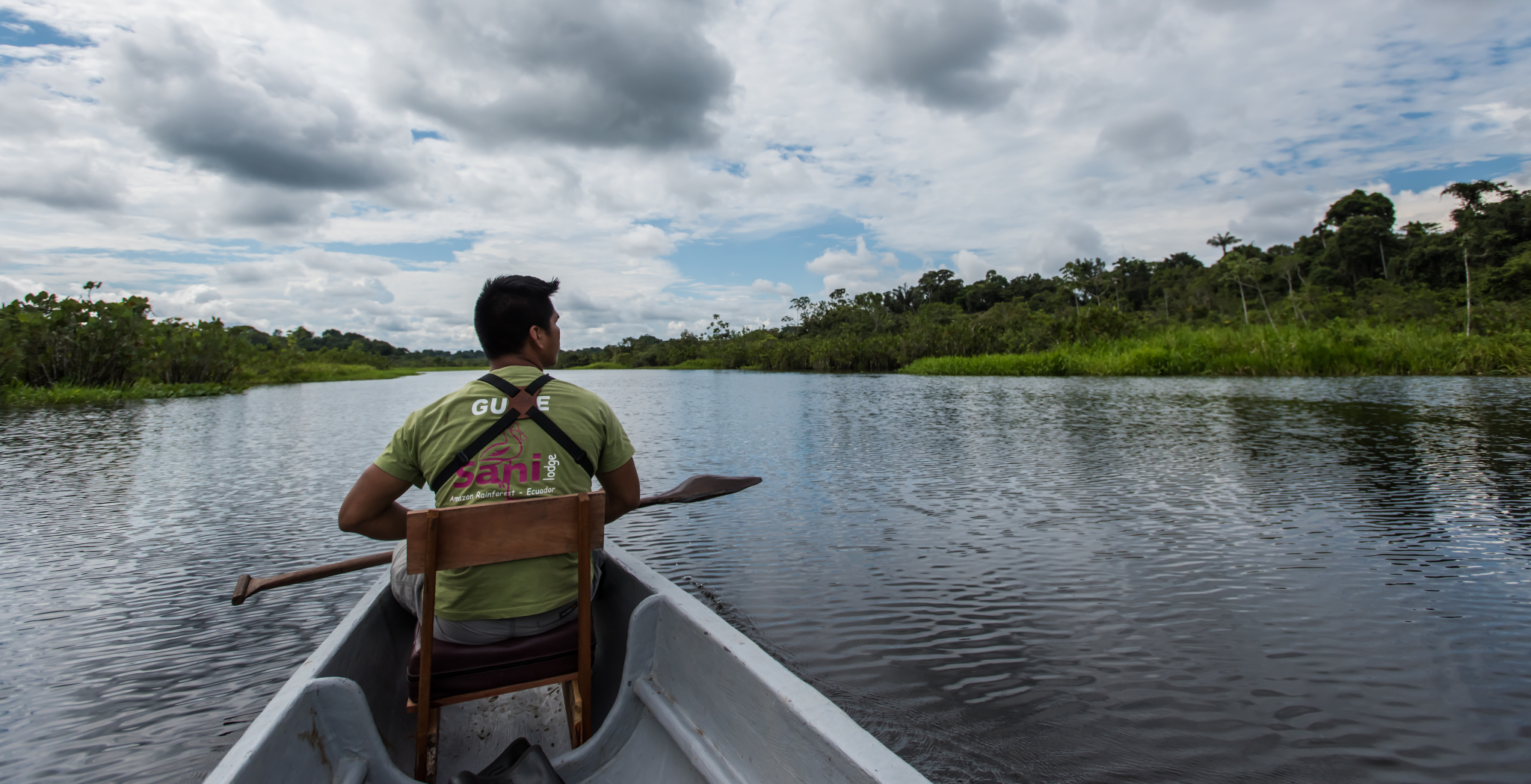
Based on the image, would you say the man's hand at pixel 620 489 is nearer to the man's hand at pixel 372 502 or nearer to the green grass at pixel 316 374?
the man's hand at pixel 372 502

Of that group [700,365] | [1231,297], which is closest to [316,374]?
[700,365]

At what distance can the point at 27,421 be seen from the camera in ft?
45.6

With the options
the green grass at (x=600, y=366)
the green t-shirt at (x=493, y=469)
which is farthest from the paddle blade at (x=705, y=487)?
the green grass at (x=600, y=366)

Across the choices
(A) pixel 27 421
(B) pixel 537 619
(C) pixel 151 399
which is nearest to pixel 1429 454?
(B) pixel 537 619

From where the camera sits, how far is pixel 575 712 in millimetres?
2258

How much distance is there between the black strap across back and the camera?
201cm

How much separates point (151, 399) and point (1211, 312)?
63086mm

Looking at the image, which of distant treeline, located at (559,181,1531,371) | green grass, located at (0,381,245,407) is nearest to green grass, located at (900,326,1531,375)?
distant treeline, located at (559,181,1531,371)

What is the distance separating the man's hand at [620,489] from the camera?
7.73 ft

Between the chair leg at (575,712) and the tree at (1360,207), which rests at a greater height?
the tree at (1360,207)

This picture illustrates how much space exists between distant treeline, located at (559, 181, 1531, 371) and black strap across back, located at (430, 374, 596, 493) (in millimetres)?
28169

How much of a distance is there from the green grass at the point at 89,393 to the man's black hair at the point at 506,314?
23.8 m

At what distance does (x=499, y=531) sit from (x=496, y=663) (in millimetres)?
504

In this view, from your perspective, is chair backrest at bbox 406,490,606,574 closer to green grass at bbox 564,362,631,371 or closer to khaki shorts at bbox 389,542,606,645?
khaki shorts at bbox 389,542,606,645
